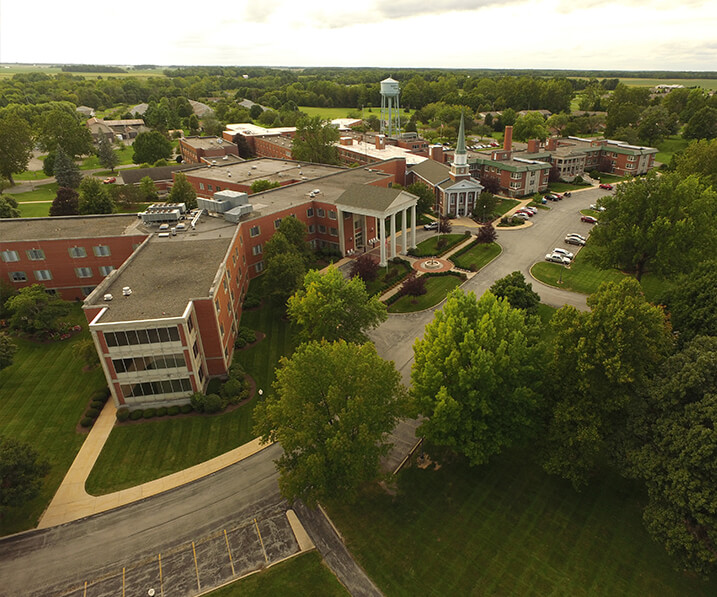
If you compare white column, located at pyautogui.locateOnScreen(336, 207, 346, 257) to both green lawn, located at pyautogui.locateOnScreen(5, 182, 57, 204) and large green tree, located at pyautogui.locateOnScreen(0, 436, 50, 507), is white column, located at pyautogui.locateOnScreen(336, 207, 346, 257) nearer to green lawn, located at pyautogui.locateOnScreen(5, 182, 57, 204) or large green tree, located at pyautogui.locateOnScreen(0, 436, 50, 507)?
large green tree, located at pyautogui.locateOnScreen(0, 436, 50, 507)

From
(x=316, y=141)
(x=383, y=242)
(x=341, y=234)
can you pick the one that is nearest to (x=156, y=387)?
(x=383, y=242)

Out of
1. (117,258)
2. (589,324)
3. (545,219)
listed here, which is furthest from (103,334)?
(545,219)

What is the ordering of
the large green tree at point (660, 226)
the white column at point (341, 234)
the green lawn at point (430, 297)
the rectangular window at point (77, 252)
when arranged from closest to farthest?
1. the large green tree at point (660, 226)
2. the green lawn at point (430, 297)
3. the rectangular window at point (77, 252)
4. the white column at point (341, 234)

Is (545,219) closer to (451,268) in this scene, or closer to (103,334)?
(451,268)

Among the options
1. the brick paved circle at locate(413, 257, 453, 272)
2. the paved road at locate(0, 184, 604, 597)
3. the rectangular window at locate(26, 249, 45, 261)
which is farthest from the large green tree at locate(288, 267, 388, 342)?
the rectangular window at locate(26, 249, 45, 261)

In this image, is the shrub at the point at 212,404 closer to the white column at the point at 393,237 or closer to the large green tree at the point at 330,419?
the large green tree at the point at 330,419

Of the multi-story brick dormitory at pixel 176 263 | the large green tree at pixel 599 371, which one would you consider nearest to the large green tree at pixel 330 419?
the large green tree at pixel 599 371
